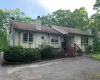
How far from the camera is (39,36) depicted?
23.5 metres

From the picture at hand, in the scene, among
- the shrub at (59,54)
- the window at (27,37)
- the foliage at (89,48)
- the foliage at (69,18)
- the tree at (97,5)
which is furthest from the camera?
the foliage at (69,18)

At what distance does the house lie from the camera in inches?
856

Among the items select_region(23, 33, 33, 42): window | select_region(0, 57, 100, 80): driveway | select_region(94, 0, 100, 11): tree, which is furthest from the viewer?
select_region(94, 0, 100, 11): tree

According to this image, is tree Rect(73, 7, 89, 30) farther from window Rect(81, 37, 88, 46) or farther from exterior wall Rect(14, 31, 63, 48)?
exterior wall Rect(14, 31, 63, 48)

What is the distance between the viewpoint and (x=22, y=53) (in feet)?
60.1

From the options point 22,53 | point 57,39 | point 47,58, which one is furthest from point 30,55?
point 57,39

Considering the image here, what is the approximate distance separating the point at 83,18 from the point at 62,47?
30.3m

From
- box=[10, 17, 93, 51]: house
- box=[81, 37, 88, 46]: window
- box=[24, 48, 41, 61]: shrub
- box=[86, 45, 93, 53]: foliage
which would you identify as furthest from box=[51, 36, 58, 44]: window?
box=[86, 45, 93, 53]: foliage

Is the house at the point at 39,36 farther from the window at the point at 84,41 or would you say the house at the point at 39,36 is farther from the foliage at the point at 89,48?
the foliage at the point at 89,48

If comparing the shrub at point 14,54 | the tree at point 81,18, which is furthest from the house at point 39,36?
the tree at point 81,18

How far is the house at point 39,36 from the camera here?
21.8 metres

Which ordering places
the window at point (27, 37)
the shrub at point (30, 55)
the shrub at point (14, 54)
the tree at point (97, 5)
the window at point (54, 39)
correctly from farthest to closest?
the window at point (54, 39) → the tree at point (97, 5) → the window at point (27, 37) → the shrub at point (30, 55) → the shrub at point (14, 54)

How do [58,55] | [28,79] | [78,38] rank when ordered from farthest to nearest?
[78,38] → [58,55] → [28,79]

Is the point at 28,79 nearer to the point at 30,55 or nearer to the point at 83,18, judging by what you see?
the point at 30,55
